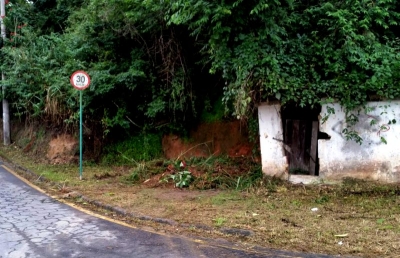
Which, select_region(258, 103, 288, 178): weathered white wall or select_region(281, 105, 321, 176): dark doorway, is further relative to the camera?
select_region(281, 105, 321, 176): dark doorway

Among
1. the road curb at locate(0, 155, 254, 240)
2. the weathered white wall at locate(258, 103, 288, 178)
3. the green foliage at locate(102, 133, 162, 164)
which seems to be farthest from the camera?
the green foliage at locate(102, 133, 162, 164)

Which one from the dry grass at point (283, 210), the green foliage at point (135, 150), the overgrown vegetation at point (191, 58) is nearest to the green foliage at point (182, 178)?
the dry grass at point (283, 210)

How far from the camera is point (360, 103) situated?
26.9 ft

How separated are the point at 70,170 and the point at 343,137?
806 cm

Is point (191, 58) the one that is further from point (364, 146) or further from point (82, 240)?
point (82, 240)

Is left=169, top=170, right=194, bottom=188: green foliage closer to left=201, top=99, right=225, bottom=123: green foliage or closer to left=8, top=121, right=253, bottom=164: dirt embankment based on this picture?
left=8, top=121, right=253, bottom=164: dirt embankment

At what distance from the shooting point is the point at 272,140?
9195 mm

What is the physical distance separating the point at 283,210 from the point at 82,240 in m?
3.47

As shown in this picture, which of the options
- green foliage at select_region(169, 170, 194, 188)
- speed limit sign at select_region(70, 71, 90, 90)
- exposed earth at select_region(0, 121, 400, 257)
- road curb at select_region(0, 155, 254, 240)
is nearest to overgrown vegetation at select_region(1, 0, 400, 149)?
speed limit sign at select_region(70, 71, 90, 90)

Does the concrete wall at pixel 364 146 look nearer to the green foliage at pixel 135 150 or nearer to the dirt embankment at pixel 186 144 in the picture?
the dirt embankment at pixel 186 144

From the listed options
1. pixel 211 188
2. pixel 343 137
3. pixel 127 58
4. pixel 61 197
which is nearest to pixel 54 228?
pixel 61 197

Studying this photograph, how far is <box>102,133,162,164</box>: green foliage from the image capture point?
12.9 m

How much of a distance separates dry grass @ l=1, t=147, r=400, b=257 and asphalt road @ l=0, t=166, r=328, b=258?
388mm

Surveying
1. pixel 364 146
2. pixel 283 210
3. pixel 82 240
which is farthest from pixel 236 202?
pixel 82 240
